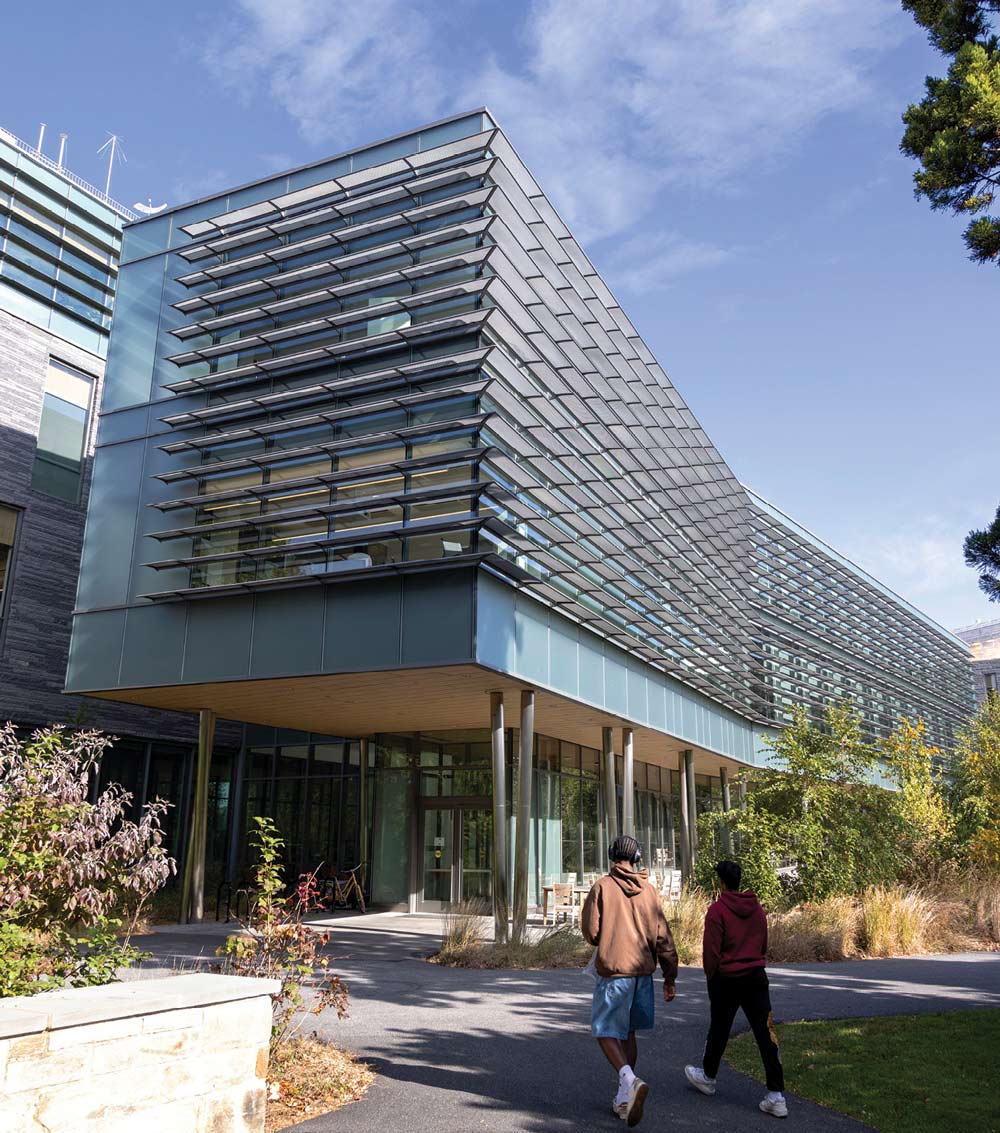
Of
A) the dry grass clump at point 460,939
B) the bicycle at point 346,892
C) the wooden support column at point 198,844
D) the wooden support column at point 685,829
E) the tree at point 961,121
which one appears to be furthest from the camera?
the wooden support column at point 685,829

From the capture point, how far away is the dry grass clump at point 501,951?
47.6 ft

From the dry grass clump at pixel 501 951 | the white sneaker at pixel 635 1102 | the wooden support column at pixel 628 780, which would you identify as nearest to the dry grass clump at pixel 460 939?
the dry grass clump at pixel 501 951

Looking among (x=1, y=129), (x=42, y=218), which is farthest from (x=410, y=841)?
(x=1, y=129)

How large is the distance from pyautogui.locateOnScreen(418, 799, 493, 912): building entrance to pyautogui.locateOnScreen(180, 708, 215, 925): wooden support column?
550cm

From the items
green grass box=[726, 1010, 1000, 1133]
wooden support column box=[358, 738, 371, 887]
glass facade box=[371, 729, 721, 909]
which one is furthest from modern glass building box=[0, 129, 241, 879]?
green grass box=[726, 1010, 1000, 1133]

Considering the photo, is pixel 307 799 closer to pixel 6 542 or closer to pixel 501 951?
pixel 6 542

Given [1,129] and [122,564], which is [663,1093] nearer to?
[122,564]

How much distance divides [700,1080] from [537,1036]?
7.41 ft

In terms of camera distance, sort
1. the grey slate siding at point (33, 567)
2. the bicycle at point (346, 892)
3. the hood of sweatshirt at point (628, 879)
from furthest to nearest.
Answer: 1. the grey slate siding at point (33, 567)
2. the bicycle at point (346, 892)
3. the hood of sweatshirt at point (628, 879)

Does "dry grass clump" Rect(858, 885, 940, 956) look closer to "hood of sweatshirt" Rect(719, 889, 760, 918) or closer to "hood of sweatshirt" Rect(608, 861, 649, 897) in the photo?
"hood of sweatshirt" Rect(719, 889, 760, 918)

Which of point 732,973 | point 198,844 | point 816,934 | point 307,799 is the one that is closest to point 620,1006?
point 732,973

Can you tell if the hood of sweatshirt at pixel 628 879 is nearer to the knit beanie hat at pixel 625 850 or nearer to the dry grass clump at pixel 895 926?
the knit beanie hat at pixel 625 850

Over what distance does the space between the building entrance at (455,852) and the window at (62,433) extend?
13217 mm

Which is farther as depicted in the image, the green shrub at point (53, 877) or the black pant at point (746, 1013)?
the black pant at point (746, 1013)
